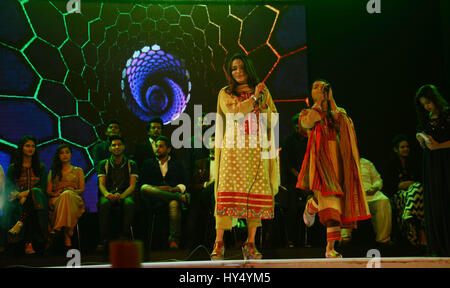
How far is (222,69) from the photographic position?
6496 millimetres

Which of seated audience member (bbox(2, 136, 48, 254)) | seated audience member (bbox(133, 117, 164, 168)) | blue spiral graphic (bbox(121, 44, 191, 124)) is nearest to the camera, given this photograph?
seated audience member (bbox(2, 136, 48, 254))

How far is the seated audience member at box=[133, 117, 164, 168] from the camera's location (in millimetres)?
5629

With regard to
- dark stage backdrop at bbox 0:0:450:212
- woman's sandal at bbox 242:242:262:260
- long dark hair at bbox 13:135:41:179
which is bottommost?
woman's sandal at bbox 242:242:262:260

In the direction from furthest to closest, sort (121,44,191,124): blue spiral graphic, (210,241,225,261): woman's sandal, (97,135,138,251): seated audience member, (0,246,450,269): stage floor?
(121,44,191,124): blue spiral graphic, (97,135,138,251): seated audience member, (210,241,225,261): woman's sandal, (0,246,450,269): stage floor

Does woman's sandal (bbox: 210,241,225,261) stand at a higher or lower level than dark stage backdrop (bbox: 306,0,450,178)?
lower

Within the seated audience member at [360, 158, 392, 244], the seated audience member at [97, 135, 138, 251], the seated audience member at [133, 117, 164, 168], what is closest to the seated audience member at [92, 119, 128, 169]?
the seated audience member at [133, 117, 164, 168]

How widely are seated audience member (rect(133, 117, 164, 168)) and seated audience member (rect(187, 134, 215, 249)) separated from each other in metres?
0.52

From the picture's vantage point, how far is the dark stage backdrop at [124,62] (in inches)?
245

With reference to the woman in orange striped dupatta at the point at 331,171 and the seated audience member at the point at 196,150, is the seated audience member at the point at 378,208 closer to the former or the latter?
the woman in orange striped dupatta at the point at 331,171

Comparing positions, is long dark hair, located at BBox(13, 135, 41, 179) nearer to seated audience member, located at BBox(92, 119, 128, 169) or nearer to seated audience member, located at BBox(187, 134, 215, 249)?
seated audience member, located at BBox(92, 119, 128, 169)

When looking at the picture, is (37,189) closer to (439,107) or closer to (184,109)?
(184,109)

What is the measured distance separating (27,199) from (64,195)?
35cm

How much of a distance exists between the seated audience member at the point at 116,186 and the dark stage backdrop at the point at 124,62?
0.97 metres

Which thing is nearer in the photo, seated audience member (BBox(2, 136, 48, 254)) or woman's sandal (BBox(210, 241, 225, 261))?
woman's sandal (BBox(210, 241, 225, 261))
